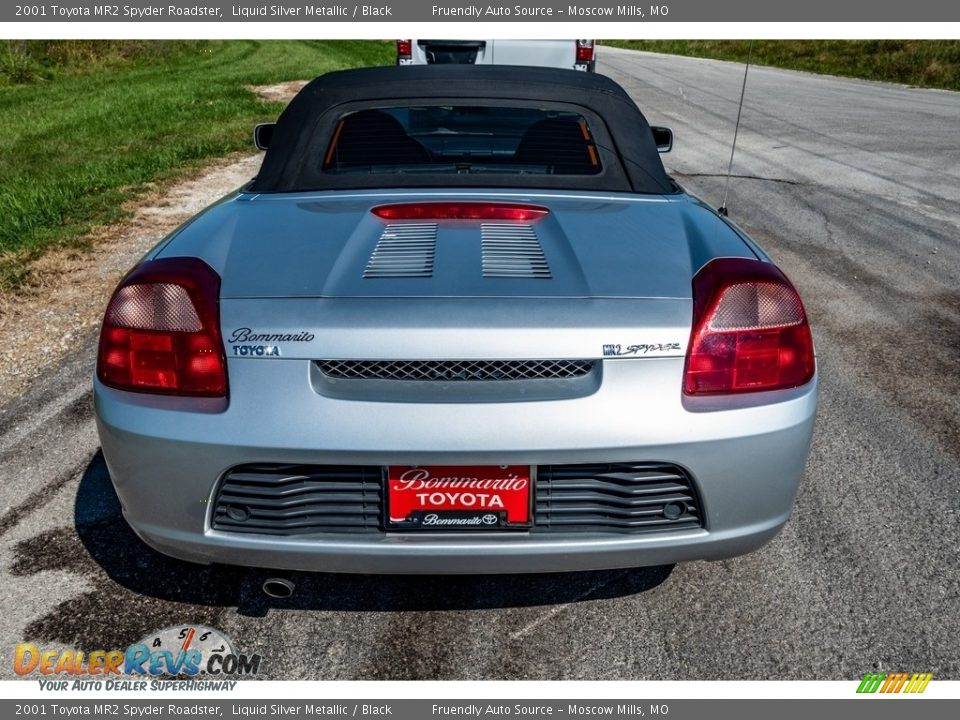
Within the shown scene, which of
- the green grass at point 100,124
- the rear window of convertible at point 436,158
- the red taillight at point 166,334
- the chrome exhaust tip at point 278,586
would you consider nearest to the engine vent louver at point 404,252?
the red taillight at point 166,334

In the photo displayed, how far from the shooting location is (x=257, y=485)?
2.09 metres

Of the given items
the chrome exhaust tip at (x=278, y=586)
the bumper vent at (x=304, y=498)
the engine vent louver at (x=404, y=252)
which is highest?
the engine vent louver at (x=404, y=252)

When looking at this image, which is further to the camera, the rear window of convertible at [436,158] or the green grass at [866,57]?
the green grass at [866,57]

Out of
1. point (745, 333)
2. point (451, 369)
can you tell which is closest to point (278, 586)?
point (451, 369)

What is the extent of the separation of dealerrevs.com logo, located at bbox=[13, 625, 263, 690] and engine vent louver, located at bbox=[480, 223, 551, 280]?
51.1 inches

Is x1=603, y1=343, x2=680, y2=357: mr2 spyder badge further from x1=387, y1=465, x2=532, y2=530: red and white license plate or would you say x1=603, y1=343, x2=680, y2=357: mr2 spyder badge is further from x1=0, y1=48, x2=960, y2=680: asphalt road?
x1=0, y1=48, x2=960, y2=680: asphalt road

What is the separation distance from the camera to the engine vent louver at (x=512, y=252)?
220cm

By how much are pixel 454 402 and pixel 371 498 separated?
331mm

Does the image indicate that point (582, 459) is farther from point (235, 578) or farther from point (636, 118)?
point (636, 118)

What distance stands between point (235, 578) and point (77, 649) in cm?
50

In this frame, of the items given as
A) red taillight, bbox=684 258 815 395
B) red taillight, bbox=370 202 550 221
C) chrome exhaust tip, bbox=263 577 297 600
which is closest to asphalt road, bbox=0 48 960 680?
chrome exhaust tip, bbox=263 577 297 600

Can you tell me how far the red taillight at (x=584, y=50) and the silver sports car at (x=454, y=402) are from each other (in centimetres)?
1148

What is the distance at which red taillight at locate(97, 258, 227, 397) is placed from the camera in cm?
207

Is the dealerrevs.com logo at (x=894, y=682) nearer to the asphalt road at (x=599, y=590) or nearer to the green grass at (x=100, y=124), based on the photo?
the asphalt road at (x=599, y=590)
